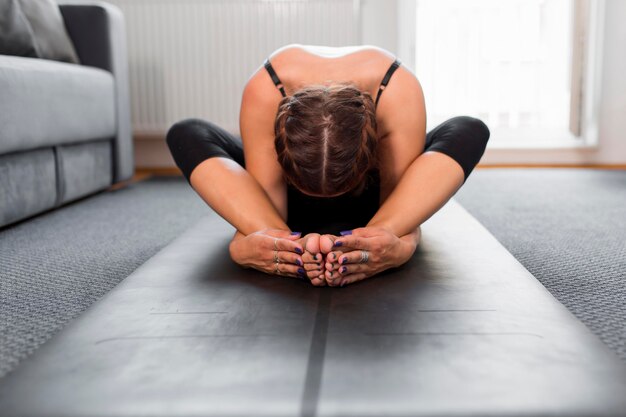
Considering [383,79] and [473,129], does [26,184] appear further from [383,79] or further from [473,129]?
[473,129]

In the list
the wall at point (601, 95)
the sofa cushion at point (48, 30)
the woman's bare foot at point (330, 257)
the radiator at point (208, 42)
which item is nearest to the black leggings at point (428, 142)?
the woman's bare foot at point (330, 257)

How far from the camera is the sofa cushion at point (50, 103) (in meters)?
1.73

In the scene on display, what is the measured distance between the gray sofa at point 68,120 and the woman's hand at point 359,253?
1.16 meters

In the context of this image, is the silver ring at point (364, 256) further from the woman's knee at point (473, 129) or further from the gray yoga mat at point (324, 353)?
the woman's knee at point (473, 129)

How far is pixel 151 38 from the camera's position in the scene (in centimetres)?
317

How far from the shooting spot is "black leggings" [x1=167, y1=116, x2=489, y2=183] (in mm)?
1220

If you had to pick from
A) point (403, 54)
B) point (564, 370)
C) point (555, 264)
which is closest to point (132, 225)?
point (555, 264)

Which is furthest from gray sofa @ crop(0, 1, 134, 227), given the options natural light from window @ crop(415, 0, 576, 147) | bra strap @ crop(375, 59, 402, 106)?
natural light from window @ crop(415, 0, 576, 147)

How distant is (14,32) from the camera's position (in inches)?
81.0

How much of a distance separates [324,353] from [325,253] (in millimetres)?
278

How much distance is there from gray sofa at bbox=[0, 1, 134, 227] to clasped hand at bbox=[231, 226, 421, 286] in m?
1.02

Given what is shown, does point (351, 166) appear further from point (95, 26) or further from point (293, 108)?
point (95, 26)

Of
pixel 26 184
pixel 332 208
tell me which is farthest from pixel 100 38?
pixel 332 208

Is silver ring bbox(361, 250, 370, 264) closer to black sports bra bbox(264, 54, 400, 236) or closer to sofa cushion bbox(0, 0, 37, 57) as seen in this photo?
black sports bra bbox(264, 54, 400, 236)
